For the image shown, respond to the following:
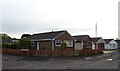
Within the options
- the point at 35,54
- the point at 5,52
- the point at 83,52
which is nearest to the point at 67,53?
the point at 83,52

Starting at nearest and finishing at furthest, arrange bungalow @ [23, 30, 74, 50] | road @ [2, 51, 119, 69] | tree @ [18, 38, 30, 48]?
1. road @ [2, 51, 119, 69]
2. tree @ [18, 38, 30, 48]
3. bungalow @ [23, 30, 74, 50]

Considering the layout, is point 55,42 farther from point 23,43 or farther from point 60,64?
point 60,64

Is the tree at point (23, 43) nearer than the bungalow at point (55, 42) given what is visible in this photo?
Yes

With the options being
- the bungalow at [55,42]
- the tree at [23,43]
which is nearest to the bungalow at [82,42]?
the bungalow at [55,42]

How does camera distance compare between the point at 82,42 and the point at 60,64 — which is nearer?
the point at 60,64

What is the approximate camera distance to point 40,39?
114ft

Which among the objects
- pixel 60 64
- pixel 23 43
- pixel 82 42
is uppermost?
pixel 82 42

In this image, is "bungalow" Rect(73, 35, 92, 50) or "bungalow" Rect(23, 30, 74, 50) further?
"bungalow" Rect(73, 35, 92, 50)

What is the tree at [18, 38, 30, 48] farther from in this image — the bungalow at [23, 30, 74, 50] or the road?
the road

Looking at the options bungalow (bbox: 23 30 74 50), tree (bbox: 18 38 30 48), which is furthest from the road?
bungalow (bbox: 23 30 74 50)

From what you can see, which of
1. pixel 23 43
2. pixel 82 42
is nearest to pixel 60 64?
pixel 23 43

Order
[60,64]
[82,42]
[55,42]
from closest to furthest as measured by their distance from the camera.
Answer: [60,64], [55,42], [82,42]

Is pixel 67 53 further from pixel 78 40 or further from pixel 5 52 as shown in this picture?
pixel 78 40

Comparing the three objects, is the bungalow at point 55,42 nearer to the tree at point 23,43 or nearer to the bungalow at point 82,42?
the tree at point 23,43
